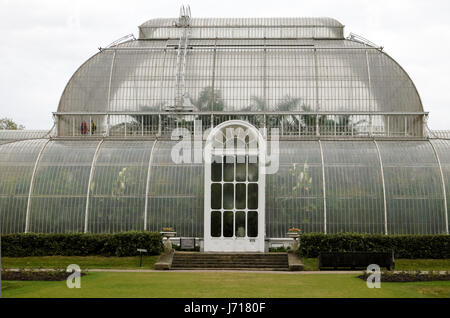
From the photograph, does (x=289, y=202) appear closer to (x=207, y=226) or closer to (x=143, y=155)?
(x=207, y=226)

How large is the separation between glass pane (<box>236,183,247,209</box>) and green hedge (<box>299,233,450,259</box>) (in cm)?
504

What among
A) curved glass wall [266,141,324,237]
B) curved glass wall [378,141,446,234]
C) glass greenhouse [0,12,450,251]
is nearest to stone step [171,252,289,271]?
glass greenhouse [0,12,450,251]

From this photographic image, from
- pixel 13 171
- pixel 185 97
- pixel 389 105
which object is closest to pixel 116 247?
pixel 13 171

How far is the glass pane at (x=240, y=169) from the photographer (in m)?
42.3

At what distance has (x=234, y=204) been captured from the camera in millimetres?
41938

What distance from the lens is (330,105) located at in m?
49.7

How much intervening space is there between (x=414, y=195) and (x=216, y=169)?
1313 centimetres

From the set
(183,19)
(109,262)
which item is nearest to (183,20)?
(183,19)

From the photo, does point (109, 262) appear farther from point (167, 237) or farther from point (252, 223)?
point (252, 223)

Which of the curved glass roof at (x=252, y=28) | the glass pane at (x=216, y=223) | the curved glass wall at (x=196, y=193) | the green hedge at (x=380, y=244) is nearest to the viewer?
the green hedge at (x=380, y=244)

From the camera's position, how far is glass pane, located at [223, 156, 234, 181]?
42.4 m

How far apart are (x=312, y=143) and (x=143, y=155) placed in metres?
12.1

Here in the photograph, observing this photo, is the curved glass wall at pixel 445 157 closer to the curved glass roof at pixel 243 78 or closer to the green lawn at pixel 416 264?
the green lawn at pixel 416 264

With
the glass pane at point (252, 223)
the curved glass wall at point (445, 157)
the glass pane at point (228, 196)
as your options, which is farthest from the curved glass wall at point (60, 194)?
the curved glass wall at point (445, 157)
